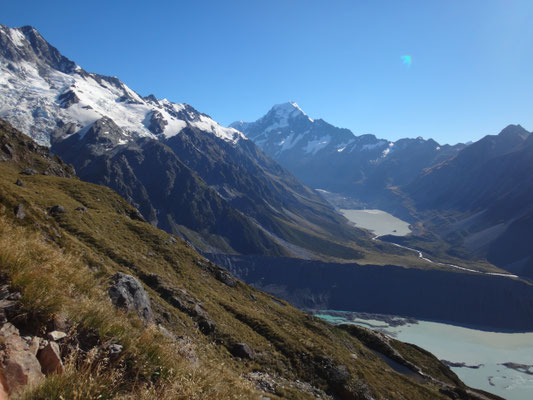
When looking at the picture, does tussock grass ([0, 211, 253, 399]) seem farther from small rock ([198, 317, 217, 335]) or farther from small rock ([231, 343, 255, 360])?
small rock ([198, 317, 217, 335])

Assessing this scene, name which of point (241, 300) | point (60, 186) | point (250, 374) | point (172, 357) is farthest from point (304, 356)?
point (60, 186)

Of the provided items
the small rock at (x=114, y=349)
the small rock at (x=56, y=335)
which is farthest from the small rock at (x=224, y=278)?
the small rock at (x=56, y=335)

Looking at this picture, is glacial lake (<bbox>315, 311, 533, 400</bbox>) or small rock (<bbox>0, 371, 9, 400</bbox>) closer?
small rock (<bbox>0, 371, 9, 400</bbox>)

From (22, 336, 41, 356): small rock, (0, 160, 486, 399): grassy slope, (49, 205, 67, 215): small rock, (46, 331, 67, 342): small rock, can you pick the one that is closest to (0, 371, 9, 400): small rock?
(0, 160, 486, 399): grassy slope

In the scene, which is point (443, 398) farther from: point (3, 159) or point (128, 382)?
point (3, 159)

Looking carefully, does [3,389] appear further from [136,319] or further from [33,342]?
[136,319]

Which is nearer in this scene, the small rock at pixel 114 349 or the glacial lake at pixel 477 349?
the small rock at pixel 114 349

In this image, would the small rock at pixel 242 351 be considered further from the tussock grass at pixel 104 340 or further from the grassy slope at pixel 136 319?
the tussock grass at pixel 104 340

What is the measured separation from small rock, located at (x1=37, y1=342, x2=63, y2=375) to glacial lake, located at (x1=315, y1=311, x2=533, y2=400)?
152118 millimetres

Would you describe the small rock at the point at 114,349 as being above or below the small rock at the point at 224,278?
above

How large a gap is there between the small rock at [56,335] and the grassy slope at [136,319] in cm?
34

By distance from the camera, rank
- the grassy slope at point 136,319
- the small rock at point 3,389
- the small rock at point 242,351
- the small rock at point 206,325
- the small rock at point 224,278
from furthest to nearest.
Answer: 1. the small rock at point 224,278
2. the small rock at point 206,325
3. the small rock at point 242,351
4. the grassy slope at point 136,319
5. the small rock at point 3,389

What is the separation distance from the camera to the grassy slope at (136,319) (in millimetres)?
5676

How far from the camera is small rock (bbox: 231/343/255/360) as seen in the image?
24.6m
